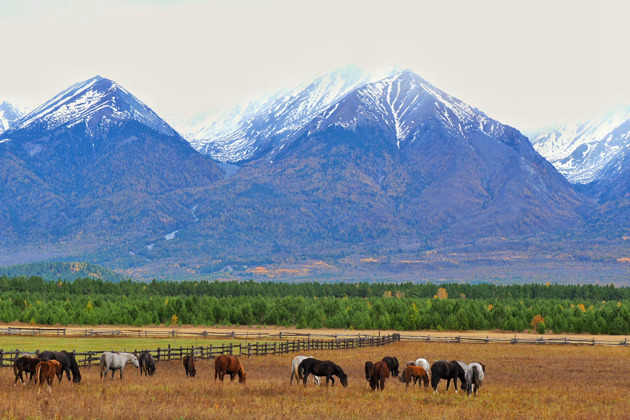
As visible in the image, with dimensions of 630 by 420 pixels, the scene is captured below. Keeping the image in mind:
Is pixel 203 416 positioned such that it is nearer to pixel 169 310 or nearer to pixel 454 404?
pixel 454 404

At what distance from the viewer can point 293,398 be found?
39750mm

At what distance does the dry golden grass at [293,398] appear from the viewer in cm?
3444

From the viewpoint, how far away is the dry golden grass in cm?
3444

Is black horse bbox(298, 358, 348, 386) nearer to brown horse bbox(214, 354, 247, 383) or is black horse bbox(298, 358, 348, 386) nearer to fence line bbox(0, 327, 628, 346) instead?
brown horse bbox(214, 354, 247, 383)

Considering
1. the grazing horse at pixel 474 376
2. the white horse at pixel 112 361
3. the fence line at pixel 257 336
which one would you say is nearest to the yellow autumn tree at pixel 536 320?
the fence line at pixel 257 336

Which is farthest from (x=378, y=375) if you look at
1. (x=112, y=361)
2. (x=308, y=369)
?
(x=112, y=361)

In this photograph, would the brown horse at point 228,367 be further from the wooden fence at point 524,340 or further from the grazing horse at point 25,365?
the wooden fence at point 524,340

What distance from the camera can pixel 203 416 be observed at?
110 feet

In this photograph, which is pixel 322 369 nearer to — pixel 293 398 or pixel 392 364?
pixel 293 398

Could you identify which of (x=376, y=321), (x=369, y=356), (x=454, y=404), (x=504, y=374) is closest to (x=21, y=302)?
(x=376, y=321)

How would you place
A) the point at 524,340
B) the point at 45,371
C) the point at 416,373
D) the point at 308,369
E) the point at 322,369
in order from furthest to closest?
1. the point at 524,340
2. the point at 416,373
3. the point at 322,369
4. the point at 308,369
5. the point at 45,371

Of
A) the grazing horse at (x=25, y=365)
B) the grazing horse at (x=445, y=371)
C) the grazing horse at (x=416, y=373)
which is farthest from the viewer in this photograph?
the grazing horse at (x=416, y=373)

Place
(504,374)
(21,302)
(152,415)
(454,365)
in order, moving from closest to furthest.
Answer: (152,415)
(454,365)
(504,374)
(21,302)

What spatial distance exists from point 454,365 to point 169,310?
115532mm
